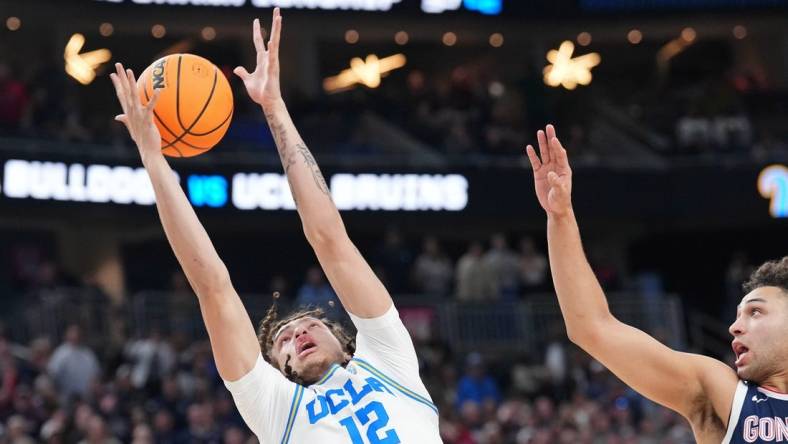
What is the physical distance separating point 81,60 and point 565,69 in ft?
33.6

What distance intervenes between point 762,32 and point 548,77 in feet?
17.9

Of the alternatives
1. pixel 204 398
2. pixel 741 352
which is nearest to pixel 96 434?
pixel 204 398

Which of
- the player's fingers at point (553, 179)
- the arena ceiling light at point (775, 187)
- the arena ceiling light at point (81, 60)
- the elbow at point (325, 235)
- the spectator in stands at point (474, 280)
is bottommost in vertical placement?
the elbow at point (325, 235)

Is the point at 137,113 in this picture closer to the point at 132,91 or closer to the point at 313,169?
the point at 132,91

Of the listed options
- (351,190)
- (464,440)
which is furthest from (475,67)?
(464,440)

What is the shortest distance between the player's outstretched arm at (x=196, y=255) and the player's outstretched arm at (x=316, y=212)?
1.54 feet

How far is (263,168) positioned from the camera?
73.7ft

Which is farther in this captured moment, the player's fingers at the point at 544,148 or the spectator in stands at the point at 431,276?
the spectator in stands at the point at 431,276

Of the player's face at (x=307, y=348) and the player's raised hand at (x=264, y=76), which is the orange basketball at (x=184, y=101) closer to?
the player's raised hand at (x=264, y=76)

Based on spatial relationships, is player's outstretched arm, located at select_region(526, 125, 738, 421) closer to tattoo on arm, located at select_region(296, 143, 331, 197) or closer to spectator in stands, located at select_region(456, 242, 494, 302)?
tattoo on arm, located at select_region(296, 143, 331, 197)

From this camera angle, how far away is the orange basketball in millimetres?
5969

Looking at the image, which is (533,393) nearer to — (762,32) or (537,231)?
(537,231)

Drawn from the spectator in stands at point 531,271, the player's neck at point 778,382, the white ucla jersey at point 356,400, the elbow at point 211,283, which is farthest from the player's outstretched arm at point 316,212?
the spectator in stands at point 531,271

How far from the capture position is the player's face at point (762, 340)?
4801mm
